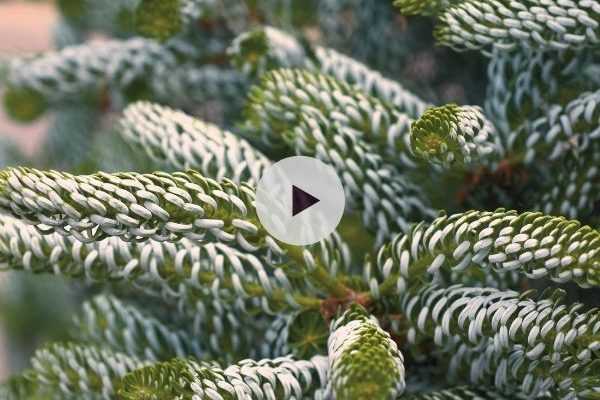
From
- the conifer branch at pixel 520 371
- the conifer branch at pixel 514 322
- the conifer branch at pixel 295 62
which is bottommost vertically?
the conifer branch at pixel 520 371

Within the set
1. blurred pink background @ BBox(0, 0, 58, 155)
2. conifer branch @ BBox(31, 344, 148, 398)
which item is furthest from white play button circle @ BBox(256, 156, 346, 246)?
blurred pink background @ BBox(0, 0, 58, 155)

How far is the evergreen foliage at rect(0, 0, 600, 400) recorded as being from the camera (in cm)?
27

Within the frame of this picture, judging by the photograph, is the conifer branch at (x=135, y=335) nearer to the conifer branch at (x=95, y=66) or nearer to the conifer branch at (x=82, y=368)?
the conifer branch at (x=82, y=368)

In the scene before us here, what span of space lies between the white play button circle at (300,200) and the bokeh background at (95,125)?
0.10m

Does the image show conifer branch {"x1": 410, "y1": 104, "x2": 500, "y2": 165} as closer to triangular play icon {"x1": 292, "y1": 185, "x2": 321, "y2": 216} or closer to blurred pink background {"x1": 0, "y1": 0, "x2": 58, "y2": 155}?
triangular play icon {"x1": 292, "y1": 185, "x2": 321, "y2": 216}

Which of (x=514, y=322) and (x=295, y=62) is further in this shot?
(x=295, y=62)

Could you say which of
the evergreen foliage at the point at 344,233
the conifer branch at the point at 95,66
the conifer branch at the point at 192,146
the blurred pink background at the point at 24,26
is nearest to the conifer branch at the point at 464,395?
the evergreen foliage at the point at 344,233

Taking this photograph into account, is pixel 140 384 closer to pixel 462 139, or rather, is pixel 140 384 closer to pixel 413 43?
pixel 462 139

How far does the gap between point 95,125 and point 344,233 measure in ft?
0.90

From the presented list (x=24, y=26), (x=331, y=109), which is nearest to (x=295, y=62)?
(x=331, y=109)

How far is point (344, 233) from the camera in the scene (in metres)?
0.37

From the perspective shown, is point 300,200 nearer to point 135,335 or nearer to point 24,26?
point 135,335

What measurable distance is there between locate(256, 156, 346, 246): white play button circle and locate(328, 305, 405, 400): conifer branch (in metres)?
0.05

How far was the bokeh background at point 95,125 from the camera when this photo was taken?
Answer: 45 centimetres
